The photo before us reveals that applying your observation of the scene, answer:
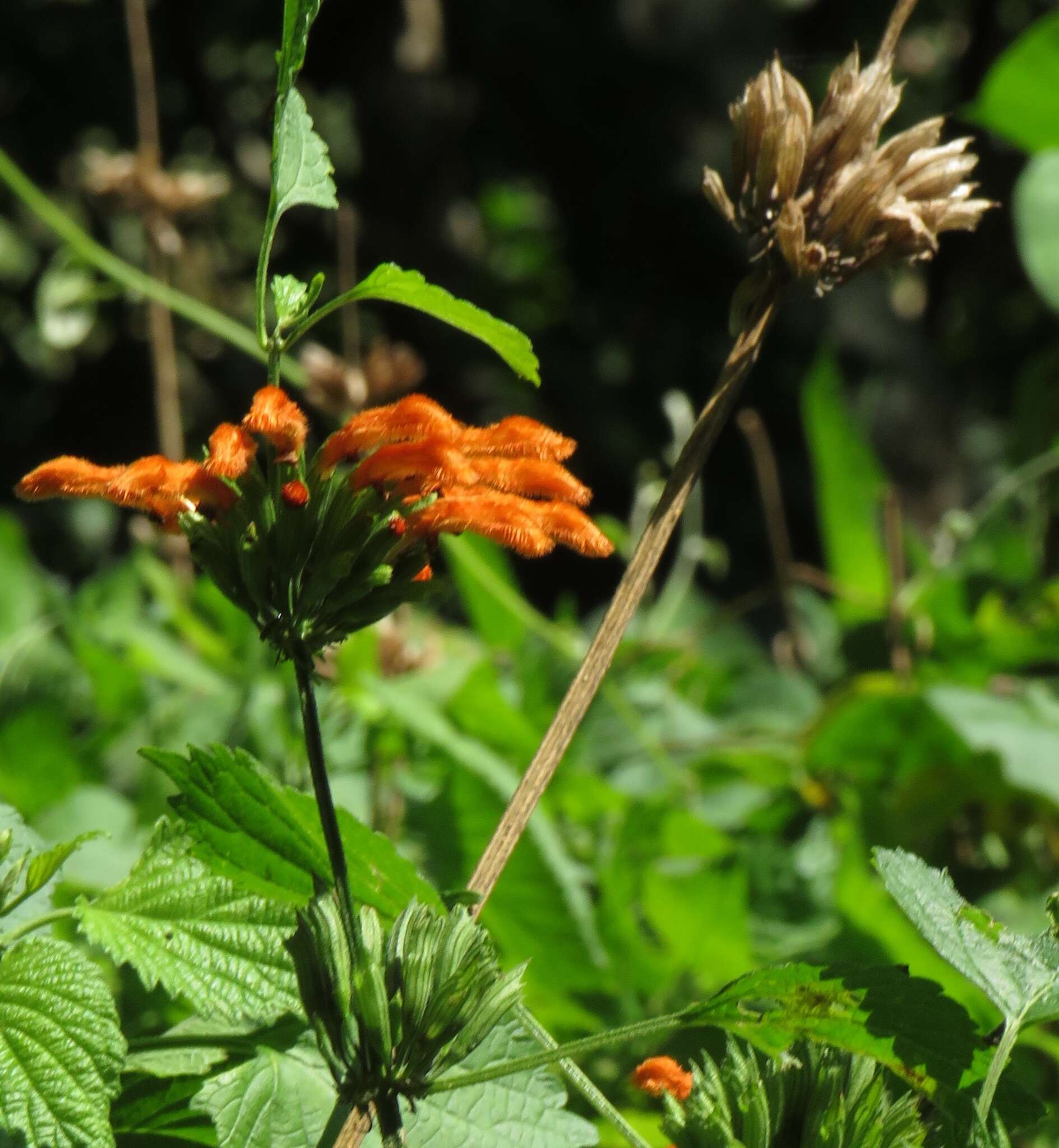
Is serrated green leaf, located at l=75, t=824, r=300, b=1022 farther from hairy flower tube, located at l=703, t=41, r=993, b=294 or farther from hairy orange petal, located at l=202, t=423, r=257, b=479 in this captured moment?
hairy flower tube, located at l=703, t=41, r=993, b=294

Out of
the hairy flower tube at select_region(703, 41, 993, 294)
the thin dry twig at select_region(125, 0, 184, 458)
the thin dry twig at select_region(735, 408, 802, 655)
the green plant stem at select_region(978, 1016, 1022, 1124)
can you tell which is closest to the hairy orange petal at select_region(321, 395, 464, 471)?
the hairy flower tube at select_region(703, 41, 993, 294)

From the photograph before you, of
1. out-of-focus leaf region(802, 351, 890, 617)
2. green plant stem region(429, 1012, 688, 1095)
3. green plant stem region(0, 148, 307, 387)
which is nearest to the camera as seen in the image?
green plant stem region(429, 1012, 688, 1095)

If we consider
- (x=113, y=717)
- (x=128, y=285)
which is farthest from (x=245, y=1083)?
(x=128, y=285)

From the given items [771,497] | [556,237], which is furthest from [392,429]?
[556,237]

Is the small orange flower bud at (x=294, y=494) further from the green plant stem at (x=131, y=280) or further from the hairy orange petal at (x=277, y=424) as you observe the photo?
the green plant stem at (x=131, y=280)

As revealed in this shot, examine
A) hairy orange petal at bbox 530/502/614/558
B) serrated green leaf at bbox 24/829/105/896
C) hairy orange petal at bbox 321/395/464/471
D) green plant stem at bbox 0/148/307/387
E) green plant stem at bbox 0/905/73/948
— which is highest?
green plant stem at bbox 0/148/307/387

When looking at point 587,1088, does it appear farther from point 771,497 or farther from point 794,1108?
point 771,497

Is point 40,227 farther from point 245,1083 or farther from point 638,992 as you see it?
point 245,1083
